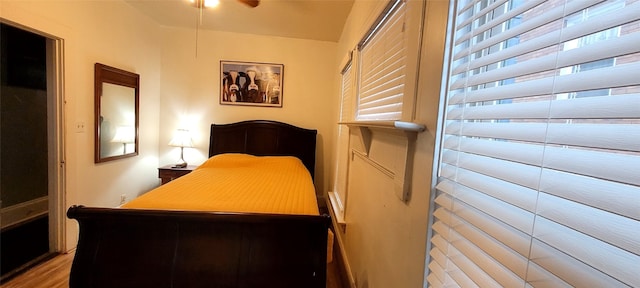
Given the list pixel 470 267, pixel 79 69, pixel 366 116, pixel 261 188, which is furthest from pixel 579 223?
pixel 79 69

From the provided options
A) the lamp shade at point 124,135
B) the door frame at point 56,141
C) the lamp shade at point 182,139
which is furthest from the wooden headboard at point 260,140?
the door frame at point 56,141

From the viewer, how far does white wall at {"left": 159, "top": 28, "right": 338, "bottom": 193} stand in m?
3.42

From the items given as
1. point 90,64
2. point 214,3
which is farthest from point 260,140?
point 90,64

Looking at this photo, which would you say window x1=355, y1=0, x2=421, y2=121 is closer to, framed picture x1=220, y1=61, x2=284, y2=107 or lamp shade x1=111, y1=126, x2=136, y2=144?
framed picture x1=220, y1=61, x2=284, y2=107

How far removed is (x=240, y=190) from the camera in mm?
1925

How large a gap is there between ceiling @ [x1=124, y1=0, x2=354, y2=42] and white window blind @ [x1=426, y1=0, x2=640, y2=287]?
7.16ft

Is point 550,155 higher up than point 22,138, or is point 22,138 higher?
point 550,155

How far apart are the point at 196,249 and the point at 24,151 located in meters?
3.13

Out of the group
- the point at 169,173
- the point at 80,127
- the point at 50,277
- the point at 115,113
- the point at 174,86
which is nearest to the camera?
the point at 50,277

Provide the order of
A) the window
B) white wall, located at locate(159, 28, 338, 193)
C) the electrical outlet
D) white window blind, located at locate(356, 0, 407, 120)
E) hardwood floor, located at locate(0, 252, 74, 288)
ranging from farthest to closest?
1. white wall, located at locate(159, 28, 338, 193)
2. the electrical outlet
3. hardwood floor, located at locate(0, 252, 74, 288)
4. white window blind, located at locate(356, 0, 407, 120)
5. the window

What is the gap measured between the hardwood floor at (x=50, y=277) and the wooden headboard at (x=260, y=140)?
5.38 ft

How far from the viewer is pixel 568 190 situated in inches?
15.2

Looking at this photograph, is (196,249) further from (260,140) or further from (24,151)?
(24,151)

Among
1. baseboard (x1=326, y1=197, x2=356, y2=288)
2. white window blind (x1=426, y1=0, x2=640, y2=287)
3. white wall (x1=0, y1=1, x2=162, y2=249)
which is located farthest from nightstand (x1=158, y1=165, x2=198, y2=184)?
white window blind (x1=426, y1=0, x2=640, y2=287)
